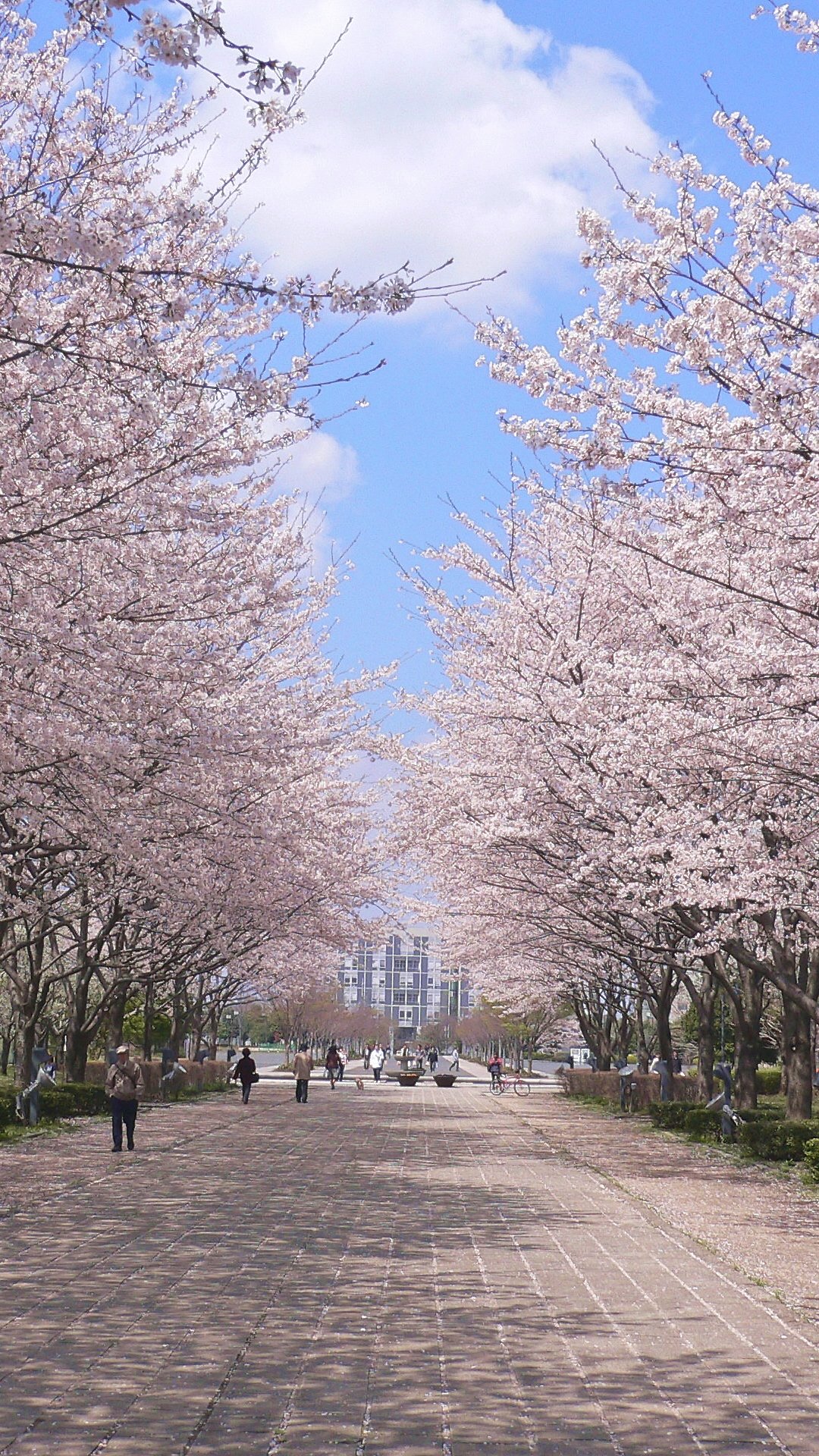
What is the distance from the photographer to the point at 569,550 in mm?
19203

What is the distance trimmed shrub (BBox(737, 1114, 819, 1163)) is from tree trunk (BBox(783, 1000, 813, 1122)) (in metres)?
1.20

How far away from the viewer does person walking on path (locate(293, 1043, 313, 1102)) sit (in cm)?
3309

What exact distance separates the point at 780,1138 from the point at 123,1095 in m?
8.75

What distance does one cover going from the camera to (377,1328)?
7.63 m

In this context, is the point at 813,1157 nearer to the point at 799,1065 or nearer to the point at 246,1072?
the point at 799,1065

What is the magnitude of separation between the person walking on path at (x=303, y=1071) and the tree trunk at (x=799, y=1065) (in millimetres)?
14807

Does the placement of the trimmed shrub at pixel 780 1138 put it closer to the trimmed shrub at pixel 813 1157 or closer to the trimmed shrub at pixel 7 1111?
the trimmed shrub at pixel 813 1157

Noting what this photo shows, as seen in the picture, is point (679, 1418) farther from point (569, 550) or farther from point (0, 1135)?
point (0, 1135)

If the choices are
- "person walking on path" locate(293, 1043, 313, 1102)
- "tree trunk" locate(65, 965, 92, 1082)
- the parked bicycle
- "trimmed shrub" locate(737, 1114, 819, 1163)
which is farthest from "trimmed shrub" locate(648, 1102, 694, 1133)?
the parked bicycle

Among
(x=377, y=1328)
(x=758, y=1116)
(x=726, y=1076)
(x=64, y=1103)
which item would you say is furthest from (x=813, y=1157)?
(x=64, y=1103)

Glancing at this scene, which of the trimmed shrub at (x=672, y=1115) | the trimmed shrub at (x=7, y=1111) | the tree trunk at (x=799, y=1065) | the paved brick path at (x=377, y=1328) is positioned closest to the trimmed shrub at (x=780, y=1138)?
the tree trunk at (x=799, y=1065)

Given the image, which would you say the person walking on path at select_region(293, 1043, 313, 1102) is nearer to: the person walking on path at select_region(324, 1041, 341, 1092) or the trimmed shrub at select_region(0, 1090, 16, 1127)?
the person walking on path at select_region(324, 1041, 341, 1092)

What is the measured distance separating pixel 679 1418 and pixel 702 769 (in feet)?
31.6

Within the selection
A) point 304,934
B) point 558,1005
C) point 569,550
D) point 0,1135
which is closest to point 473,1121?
point 304,934
